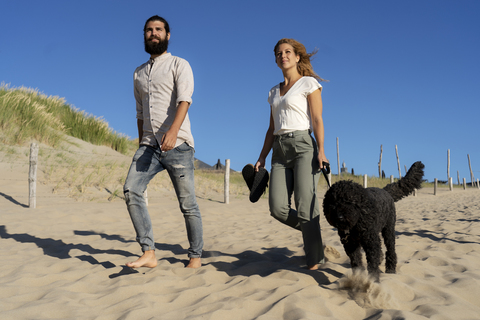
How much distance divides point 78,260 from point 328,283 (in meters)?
2.64

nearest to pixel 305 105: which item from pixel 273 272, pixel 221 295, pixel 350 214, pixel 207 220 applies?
pixel 350 214

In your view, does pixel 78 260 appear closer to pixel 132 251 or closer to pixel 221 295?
pixel 132 251

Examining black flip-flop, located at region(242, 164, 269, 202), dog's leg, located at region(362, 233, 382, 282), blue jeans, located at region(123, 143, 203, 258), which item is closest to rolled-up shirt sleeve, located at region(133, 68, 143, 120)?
blue jeans, located at region(123, 143, 203, 258)

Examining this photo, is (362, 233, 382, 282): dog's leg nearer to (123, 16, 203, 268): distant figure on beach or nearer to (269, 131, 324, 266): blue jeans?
(269, 131, 324, 266): blue jeans

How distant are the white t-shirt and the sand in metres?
1.27

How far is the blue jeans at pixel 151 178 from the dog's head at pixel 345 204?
1328 mm

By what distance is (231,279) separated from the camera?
2918 mm

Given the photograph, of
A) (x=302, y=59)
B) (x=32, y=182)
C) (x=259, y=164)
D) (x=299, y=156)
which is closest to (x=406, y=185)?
(x=299, y=156)

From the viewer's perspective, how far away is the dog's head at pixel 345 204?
242cm

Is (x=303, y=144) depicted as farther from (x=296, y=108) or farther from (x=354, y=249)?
(x=354, y=249)

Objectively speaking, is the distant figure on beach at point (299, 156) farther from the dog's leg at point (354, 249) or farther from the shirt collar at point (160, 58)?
the shirt collar at point (160, 58)

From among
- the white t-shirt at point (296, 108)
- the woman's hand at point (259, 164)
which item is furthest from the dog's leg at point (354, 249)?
the woman's hand at point (259, 164)

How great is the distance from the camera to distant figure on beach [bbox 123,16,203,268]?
310 cm

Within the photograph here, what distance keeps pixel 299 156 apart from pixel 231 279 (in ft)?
3.99
